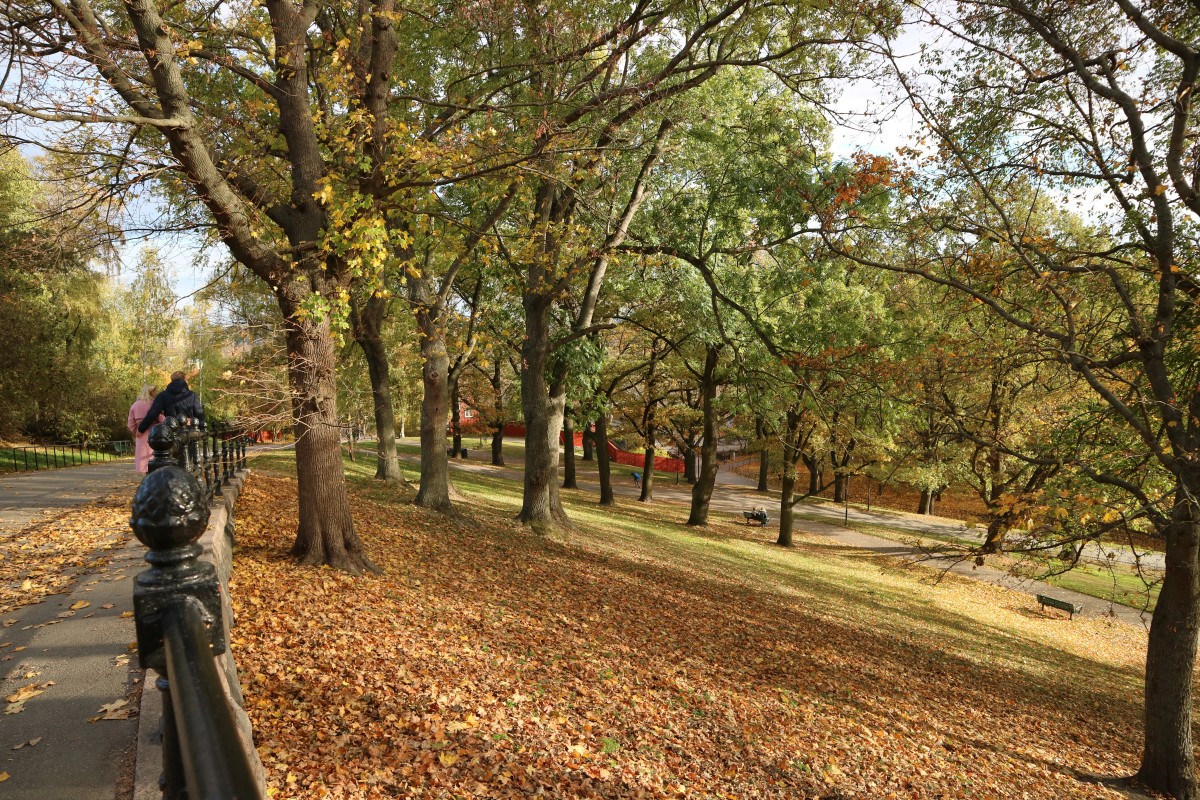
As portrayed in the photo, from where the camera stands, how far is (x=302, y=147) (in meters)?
7.61

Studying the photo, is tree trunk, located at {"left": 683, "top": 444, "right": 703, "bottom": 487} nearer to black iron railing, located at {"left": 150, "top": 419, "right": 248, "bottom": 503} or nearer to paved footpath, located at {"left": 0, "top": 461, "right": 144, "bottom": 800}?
black iron railing, located at {"left": 150, "top": 419, "right": 248, "bottom": 503}

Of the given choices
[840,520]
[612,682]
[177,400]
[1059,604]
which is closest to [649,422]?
[840,520]

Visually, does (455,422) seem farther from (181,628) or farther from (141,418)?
(181,628)

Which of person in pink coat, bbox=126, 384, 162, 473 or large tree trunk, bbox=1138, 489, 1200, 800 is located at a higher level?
person in pink coat, bbox=126, 384, 162, 473

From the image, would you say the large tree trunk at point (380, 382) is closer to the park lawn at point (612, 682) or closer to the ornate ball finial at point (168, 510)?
the park lawn at point (612, 682)

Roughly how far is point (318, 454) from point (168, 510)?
625cm

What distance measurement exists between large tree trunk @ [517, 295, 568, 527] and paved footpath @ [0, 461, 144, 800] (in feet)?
28.0

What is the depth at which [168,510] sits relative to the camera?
6.13ft

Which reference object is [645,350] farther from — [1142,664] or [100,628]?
[100,628]

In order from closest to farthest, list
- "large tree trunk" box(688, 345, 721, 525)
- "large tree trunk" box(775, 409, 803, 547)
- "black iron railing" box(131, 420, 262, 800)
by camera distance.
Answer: "black iron railing" box(131, 420, 262, 800), "large tree trunk" box(775, 409, 803, 547), "large tree trunk" box(688, 345, 721, 525)

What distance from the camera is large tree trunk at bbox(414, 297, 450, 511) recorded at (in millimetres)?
13445

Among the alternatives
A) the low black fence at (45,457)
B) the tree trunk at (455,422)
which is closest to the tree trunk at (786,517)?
the tree trunk at (455,422)

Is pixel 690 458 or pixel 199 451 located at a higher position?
pixel 199 451

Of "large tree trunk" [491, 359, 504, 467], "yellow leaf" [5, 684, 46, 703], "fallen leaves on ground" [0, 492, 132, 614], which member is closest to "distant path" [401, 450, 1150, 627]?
"large tree trunk" [491, 359, 504, 467]
